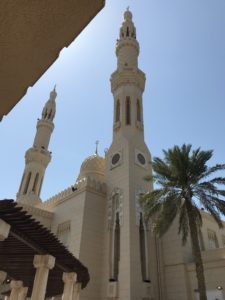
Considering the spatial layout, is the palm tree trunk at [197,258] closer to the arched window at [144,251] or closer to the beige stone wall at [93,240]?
the arched window at [144,251]

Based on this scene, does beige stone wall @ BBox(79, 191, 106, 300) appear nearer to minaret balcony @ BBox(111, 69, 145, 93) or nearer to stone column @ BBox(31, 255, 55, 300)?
stone column @ BBox(31, 255, 55, 300)

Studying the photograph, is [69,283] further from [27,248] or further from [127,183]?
[127,183]

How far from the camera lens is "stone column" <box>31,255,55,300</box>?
8.52m

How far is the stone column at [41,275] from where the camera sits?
8.52m

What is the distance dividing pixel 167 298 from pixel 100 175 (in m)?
13.5

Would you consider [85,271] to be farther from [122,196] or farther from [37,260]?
[122,196]

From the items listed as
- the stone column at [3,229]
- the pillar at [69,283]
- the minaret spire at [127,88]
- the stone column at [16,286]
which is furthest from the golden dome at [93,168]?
the stone column at [3,229]

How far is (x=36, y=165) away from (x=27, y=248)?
2445cm

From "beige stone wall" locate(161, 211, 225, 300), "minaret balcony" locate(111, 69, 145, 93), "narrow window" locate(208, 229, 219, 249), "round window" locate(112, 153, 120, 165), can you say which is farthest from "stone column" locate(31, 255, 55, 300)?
"minaret balcony" locate(111, 69, 145, 93)

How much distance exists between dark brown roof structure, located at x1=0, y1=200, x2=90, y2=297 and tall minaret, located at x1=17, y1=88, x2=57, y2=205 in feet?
62.2

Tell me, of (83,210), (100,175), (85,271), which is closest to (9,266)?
(85,271)

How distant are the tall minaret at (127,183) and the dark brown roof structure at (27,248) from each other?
6.51 meters

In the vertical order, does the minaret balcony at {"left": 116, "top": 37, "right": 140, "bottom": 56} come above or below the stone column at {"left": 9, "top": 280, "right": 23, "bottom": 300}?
above

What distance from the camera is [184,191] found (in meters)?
15.6
